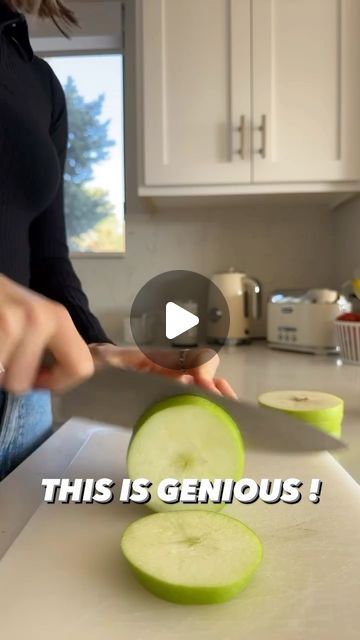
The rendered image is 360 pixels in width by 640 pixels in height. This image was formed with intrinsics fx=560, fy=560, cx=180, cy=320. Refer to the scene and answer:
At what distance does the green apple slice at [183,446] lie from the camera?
0.54 metres

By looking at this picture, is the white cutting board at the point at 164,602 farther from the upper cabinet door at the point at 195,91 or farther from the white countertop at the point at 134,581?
the upper cabinet door at the point at 195,91

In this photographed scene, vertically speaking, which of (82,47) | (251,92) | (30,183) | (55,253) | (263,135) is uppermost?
(82,47)

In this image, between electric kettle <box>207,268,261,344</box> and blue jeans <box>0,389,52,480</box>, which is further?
electric kettle <box>207,268,261,344</box>

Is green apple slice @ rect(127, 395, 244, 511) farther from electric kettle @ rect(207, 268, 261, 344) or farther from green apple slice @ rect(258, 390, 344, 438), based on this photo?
electric kettle @ rect(207, 268, 261, 344)

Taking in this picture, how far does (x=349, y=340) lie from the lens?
4.57 ft

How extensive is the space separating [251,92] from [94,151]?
71 cm

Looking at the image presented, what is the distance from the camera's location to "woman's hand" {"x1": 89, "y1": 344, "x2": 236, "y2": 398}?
26.9 inches

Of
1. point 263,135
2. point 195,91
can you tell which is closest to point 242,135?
point 263,135

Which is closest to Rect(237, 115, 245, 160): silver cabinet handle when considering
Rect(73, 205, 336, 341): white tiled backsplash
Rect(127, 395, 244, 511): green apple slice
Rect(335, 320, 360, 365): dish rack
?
Rect(73, 205, 336, 341): white tiled backsplash

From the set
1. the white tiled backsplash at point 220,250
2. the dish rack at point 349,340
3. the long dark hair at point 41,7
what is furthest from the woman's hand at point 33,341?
the white tiled backsplash at point 220,250

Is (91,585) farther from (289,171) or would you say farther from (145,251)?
(145,251)

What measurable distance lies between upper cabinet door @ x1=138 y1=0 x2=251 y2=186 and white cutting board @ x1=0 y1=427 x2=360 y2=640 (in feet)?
3.96

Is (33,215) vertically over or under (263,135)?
under

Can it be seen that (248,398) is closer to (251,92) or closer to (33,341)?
(33,341)
